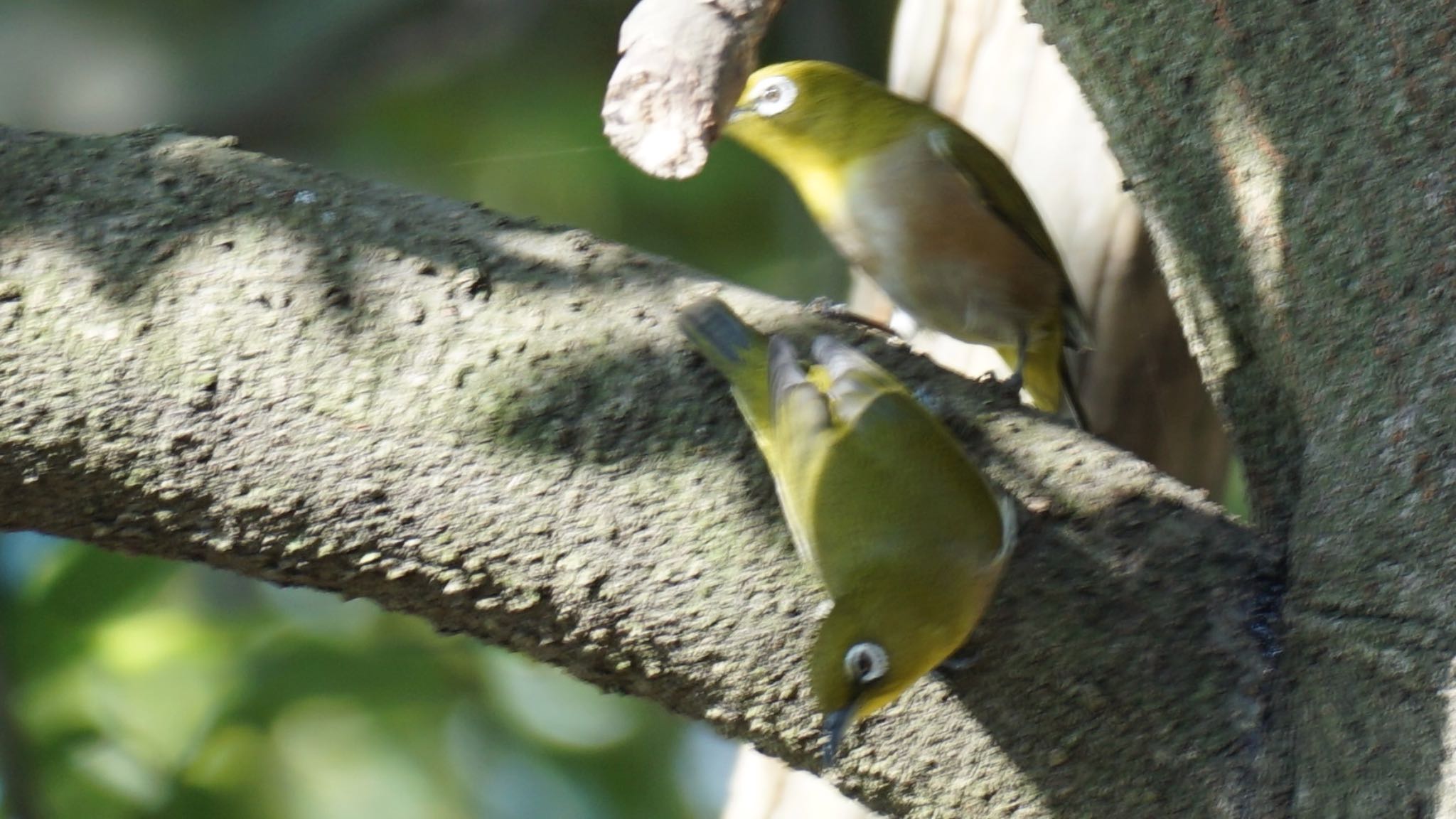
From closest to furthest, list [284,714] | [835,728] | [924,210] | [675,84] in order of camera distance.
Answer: [675,84] < [835,728] < [924,210] < [284,714]

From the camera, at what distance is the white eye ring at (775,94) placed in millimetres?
3018

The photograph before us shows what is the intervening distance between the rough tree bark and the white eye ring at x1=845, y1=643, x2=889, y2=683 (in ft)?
0.38

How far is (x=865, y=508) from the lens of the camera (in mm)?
2035

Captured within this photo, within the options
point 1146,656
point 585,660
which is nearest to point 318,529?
point 585,660

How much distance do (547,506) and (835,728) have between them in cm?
47

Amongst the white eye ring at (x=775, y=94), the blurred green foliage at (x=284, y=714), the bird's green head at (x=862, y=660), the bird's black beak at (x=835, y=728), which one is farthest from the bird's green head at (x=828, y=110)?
the blurred green foliage at (x=284, y=714)

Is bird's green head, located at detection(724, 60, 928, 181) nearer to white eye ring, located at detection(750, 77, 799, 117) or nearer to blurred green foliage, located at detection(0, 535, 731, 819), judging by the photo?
white eye ring, located at detection(750, 77, 799, 117)

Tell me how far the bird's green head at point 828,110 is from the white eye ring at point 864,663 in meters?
1.65

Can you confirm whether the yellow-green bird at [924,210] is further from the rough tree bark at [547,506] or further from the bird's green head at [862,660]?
the bird's green head at [862,660]

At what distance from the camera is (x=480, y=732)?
4770 mm

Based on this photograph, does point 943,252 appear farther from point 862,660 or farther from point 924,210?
point 862,660

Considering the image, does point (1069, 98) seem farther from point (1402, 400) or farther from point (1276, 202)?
point (1402, 400)

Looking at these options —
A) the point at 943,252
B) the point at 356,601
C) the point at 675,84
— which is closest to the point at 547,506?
the point at 675,84

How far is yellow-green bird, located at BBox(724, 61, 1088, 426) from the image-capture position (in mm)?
2928
